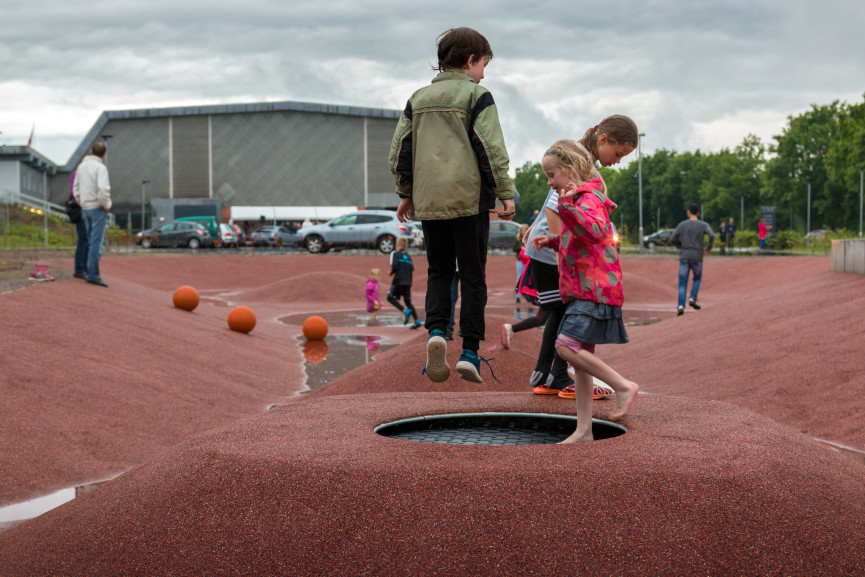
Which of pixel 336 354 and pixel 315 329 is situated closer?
pixel 336 354

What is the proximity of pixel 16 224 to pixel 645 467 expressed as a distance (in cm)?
5479

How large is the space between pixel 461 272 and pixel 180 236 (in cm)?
4784

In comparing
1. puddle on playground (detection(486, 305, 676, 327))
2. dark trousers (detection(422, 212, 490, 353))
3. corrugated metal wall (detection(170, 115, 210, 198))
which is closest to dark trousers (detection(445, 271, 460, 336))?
dark trousers (detection(422, 212, 490, 353))

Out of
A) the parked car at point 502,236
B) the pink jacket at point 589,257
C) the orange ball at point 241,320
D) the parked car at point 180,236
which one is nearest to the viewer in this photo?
the pink jacket at point 589,257

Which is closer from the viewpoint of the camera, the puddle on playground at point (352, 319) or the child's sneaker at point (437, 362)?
the child's sneaker at point (437, 362)

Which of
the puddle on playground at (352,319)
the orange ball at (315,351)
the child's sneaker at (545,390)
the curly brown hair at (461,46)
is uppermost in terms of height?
the curly brown hair at (461,46)

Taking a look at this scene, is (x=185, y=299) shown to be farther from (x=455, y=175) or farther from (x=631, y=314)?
(x=455, y=175)

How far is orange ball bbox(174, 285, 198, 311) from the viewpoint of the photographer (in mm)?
18763

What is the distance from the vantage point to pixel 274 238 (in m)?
52.9

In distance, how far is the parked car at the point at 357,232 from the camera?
40.7 metres

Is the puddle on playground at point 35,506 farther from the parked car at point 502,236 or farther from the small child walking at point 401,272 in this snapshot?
the parked car at point 502,236

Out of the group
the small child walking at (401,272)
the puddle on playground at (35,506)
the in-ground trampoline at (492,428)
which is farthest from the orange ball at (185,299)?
the in-ground trampoline at (492,428)

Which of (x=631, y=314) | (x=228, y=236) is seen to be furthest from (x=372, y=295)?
(x=228, y=236)

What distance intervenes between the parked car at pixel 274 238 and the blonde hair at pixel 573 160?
152 feet
